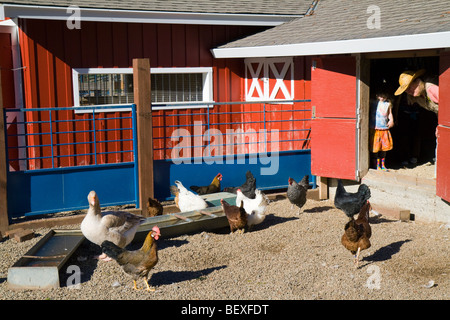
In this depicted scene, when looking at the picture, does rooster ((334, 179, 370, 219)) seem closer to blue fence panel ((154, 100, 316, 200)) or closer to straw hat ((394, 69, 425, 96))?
straw hat ((394, 69, 425, 96))

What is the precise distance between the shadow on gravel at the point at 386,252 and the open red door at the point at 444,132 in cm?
102

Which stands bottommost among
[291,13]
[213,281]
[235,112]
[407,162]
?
[213,281]

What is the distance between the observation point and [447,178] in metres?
8.94

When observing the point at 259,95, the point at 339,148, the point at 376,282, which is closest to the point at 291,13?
the point at 259,95

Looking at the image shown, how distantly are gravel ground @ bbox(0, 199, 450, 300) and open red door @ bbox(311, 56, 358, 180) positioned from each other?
1.42m

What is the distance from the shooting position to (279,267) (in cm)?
784

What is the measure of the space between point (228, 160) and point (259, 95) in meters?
2.72

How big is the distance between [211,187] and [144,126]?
170 cm

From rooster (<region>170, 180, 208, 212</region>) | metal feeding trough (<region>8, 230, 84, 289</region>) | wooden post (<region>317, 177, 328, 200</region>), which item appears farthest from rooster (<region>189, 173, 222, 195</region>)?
metal feeding trough (<region>8, 230, 84, 289</region>)

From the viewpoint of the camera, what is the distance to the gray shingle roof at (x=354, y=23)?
9.16m

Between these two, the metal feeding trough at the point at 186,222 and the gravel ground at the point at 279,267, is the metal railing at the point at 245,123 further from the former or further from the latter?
the gravel ground at the point at 279,267

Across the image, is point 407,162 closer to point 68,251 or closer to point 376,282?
point 376,282

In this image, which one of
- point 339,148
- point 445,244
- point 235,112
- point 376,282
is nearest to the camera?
point 376,282

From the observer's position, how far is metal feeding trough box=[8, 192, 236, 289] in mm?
7102
